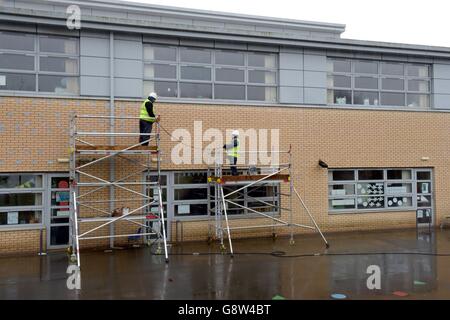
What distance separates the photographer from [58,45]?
452 inches

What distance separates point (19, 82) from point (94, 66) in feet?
6.29

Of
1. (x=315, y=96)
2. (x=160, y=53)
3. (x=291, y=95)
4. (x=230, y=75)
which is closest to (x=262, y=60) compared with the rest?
(x=230, y=75)

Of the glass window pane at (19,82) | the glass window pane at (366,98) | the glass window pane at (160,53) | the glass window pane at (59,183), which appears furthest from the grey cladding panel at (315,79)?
the glass window pane at (19,82)

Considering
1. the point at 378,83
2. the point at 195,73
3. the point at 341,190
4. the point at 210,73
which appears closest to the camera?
the point at 195,73

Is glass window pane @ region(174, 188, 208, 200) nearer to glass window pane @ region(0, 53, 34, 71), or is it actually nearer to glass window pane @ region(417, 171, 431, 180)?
glass window pane @ region(0, 53, 34, 71)

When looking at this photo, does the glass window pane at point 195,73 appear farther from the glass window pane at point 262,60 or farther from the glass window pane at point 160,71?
the glass window pane at point 262,60

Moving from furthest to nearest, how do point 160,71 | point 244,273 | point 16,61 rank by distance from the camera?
1. point 160,71
2. point 16,61
3. point 244,273

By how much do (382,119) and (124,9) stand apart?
1111 centimetres

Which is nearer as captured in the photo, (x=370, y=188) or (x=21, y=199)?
(x=21, y=199)

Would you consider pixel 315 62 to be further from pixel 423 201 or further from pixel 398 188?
pixel 423 201

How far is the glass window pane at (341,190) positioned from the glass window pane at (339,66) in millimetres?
3717

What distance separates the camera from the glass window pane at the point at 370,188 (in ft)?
45.9
